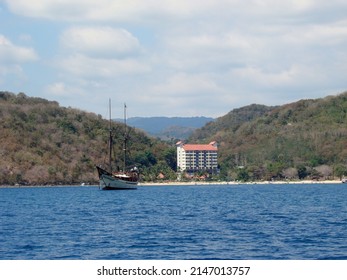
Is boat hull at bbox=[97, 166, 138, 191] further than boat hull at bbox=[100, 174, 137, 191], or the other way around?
boat hull at bbox=[100, 174, 137, 191]

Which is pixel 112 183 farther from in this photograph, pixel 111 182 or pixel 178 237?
pixel 178 237

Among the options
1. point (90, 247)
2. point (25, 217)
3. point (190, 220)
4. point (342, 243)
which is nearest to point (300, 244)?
point (342, 243)

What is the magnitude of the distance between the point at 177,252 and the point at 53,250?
23.6 feet

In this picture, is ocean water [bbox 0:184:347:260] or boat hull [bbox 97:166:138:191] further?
boat hull [bbox 97:166:138:191]

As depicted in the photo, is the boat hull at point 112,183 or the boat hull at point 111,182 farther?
the boat hull at point 112,183

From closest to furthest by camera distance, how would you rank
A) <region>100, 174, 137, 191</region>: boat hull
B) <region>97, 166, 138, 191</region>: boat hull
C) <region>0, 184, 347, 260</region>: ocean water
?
<region>0, 184, 347, 260</region>: ocean water
<region>97, 166, 138, 191</region>: boat hull
<region>100, 174, 137, 191</region>: boat hull

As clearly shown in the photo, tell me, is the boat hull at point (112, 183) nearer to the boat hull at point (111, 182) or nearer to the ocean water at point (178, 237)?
the boat hull at point (111, 182)

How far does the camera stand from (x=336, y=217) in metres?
65.9

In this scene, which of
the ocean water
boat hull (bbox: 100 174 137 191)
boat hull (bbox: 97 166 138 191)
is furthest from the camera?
boat hull (bbox: 100 174 137 191)

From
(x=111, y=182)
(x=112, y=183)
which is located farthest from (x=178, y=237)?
(x=112, y=183)

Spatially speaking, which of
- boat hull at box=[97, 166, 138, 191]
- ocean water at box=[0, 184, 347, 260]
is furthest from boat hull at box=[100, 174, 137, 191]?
ocean water at box=[0, 184, 347, 260]

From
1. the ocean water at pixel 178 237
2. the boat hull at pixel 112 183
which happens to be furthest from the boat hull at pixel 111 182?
the ocean water at pixel 178 237

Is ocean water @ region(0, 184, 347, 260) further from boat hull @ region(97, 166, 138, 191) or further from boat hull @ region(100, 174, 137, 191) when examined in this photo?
boat hull @ region(100, 174, 137, 191)

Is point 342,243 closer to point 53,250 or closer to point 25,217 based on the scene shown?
point 53,250
